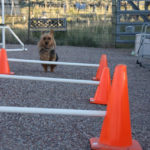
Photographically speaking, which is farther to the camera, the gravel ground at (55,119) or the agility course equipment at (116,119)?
the gravel ground at (55,119)

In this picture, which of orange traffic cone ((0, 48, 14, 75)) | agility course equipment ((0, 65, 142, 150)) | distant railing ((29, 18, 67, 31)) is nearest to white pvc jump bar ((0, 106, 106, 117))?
agility course equipment ((0, 65, 142, 150))

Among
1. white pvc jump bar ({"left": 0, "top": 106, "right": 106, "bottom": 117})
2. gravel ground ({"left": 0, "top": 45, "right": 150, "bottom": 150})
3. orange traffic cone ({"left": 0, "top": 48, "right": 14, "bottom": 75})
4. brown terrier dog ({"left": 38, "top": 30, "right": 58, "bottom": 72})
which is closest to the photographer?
white pvc jump bar ({"left": 0, "top": 106, "right": 106, "bottom": 117})

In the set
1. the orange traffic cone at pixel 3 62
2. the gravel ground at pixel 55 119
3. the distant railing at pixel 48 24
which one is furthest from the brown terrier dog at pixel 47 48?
the distant railing at pixel 48 24

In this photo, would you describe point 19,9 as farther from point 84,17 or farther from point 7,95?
point 7,95

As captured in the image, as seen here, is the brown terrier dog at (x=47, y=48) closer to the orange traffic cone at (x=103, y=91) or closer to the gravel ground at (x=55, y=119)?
the gravel ground at (x=55, y=119)

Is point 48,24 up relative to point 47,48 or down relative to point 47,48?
up

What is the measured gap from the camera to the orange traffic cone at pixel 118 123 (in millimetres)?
2414

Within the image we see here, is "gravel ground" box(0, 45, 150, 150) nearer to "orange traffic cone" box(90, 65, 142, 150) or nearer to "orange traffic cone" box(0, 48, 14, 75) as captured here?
"orange traffic cone" box(90, 65, 142, 150)

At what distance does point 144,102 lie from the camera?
13.9 ft

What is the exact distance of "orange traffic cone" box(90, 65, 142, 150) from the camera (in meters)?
2.41

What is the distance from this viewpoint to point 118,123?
2.41 m

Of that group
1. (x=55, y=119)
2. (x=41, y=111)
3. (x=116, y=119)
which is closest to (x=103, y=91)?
(x=55, y=119)

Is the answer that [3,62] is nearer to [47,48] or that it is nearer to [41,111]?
[47,48]

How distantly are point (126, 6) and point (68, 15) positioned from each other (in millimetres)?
2666
